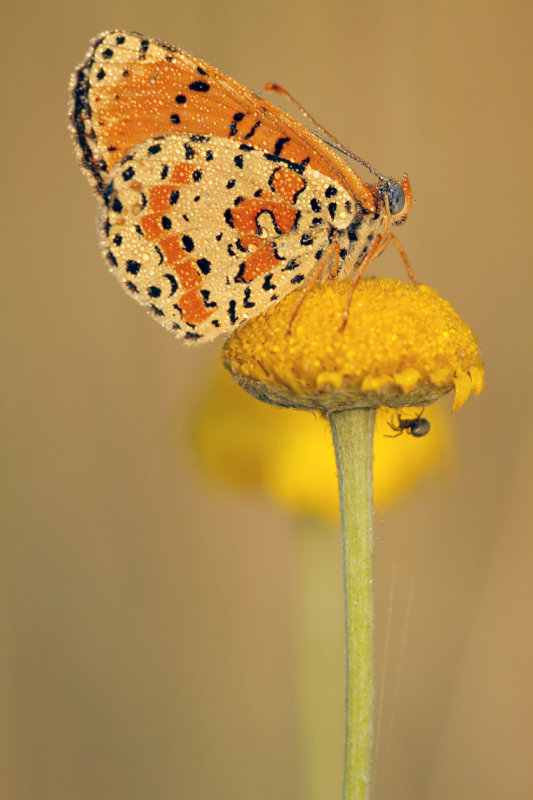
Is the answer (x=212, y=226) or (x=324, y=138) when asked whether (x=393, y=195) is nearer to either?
(x=324, y=138)

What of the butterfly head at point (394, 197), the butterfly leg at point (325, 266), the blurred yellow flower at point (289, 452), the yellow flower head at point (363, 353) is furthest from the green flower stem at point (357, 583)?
the blurred yellow flower at point (289, 452)

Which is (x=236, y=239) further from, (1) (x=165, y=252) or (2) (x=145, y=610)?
(2) (x=145, y=610)

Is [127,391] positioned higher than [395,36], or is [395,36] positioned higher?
[395,36]

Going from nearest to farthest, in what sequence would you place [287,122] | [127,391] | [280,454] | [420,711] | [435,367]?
[435,367], [287,122], [280,454], [420,711], [127,391]

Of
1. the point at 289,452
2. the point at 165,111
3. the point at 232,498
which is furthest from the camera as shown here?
the point at 232,498

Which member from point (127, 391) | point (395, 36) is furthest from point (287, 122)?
point (395, 36)

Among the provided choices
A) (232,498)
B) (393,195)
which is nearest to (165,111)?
(393,195)

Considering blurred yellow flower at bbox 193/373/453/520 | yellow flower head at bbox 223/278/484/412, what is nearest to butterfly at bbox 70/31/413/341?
yellow flower head at bbox 223/278/484/412
